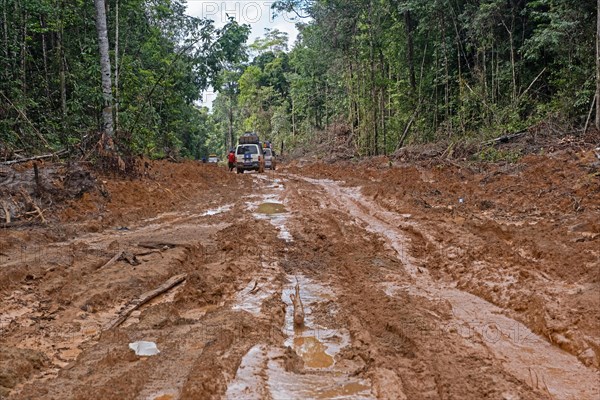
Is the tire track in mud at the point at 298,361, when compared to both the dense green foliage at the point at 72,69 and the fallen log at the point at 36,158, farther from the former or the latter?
the dense green foliage at the point at 72,69

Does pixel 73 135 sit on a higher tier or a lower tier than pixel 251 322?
higher

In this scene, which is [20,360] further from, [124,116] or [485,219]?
[124,116]

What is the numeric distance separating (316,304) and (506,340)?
2.09 metres

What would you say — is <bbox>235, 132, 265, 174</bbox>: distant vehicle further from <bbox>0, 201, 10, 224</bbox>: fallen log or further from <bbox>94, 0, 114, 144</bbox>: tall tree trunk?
<bbox>0, 201, 10, 224</bbox>: fallen log

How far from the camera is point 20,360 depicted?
3793 mm

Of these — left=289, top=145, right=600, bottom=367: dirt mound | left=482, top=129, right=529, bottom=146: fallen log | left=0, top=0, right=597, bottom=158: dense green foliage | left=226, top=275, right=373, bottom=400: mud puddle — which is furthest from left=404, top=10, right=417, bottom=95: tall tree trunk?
left=226, top=275, right=373, bottom=400: mud puddle

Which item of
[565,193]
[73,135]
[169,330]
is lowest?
[169,330]

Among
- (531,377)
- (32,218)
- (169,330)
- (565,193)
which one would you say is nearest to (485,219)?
(565,193)

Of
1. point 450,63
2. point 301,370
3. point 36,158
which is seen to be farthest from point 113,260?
point 450,63

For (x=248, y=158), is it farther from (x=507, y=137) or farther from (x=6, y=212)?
(x=6, y=212)

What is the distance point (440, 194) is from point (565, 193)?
12.0 ft

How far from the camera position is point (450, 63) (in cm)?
2645

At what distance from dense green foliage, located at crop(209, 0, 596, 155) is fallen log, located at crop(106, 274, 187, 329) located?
51.9 ft

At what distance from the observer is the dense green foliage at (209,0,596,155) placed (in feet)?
57.9
